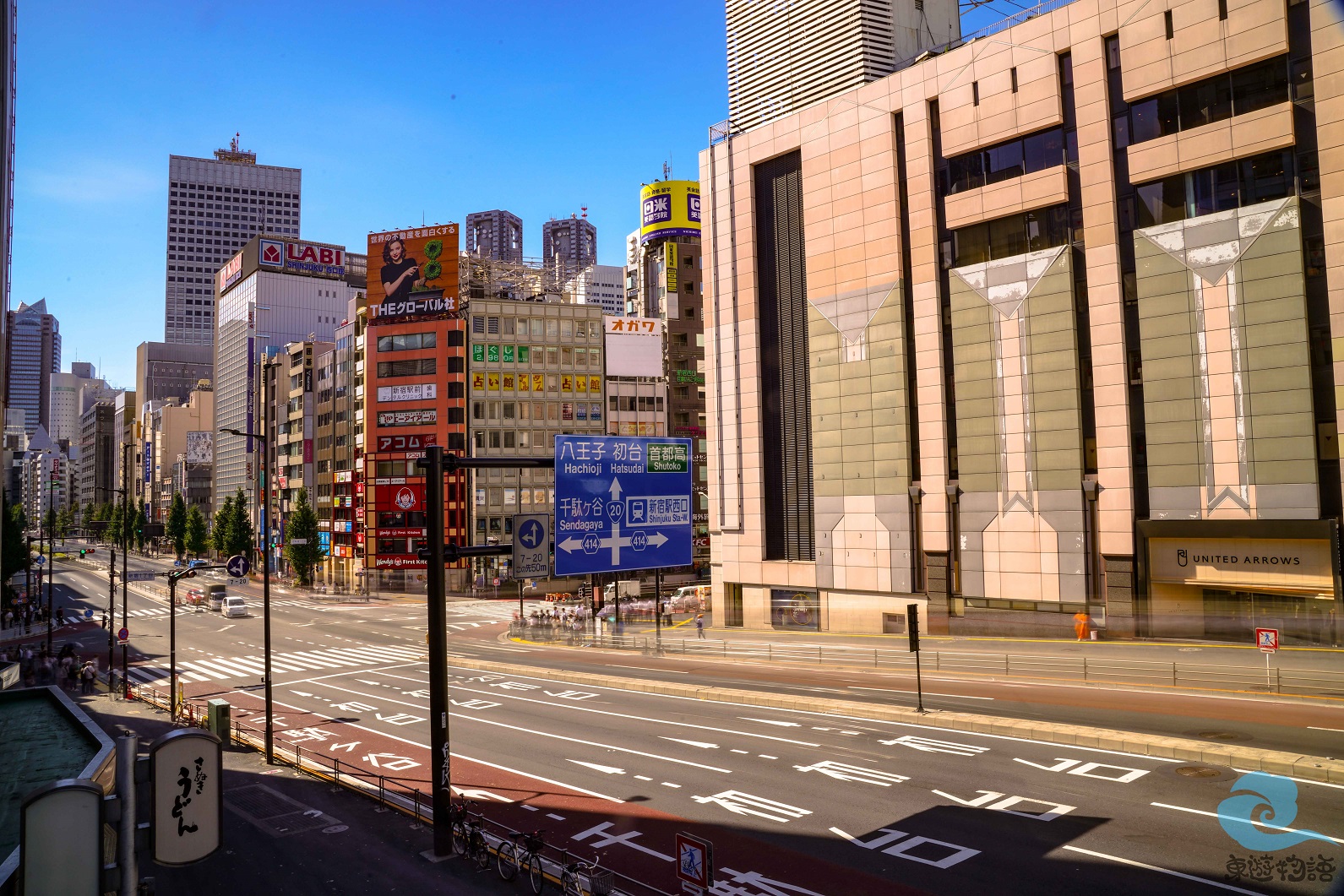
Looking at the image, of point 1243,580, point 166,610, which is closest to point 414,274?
point 166,610

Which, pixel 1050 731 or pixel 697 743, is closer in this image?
pixel 1050 731

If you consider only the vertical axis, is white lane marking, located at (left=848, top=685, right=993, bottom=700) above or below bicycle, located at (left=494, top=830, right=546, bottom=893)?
below

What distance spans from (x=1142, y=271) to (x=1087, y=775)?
26.2 meters

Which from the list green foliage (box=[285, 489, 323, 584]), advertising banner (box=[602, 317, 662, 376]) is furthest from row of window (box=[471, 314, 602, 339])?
green foliage (box=[285, 489, 323, 584])

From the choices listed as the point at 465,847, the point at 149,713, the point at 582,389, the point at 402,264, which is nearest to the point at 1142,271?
the point at 465,847

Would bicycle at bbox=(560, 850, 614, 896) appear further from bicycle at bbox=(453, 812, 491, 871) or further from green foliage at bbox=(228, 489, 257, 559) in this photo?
green foliage at bbox=(228, 489, 257, 559)

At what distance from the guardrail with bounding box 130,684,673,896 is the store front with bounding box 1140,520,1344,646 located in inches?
1202

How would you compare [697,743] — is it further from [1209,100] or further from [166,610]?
[166,610]

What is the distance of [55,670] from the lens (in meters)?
Answer: 52.0

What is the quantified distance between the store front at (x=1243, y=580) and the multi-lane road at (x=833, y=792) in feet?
30.2

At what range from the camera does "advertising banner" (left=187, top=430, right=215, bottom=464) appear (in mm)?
190375

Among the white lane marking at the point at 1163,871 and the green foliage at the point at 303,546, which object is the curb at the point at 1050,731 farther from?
the green foliage at the point at 303,546

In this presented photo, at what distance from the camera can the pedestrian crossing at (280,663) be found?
5222cm

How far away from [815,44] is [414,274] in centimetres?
5761
